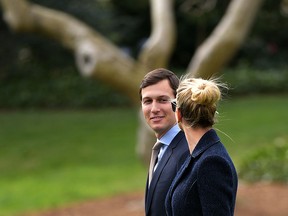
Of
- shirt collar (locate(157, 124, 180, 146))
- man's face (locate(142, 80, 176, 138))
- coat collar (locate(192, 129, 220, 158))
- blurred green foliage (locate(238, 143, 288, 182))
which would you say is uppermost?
blurred green foliage (locate(238, 143, 288, 182))

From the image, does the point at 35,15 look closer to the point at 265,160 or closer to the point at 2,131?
the point at 265,160

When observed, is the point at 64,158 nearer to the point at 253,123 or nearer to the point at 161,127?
the point at 253,123

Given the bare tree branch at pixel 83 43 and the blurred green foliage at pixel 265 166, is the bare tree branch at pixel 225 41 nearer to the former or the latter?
the bare tree branch at pixel 83 43

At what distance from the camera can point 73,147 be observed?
50.6 feet

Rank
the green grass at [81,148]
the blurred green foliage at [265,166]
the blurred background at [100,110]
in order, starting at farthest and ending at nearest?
the blurred background at [100,110] → the blurred green foliage at [265,166] → the green grass at [81,148]

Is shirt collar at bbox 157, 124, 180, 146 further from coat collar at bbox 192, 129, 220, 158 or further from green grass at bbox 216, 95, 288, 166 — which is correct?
green grass at bbox 216, 95, 288, 166

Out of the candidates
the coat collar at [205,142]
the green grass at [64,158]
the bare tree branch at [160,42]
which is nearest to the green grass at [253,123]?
the green grass at [64,158]

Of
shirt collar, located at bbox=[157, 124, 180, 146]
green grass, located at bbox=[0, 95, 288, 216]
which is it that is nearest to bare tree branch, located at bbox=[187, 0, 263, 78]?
green grass, located at bbox=[0, 95, 288, 216]

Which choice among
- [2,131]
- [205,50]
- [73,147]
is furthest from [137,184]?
[2,131]

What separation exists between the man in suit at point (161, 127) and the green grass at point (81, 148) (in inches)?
247

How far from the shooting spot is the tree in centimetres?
814

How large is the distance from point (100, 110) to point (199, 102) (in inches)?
699

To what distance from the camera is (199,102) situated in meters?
2.92

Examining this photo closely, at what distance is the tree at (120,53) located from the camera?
320 inches
